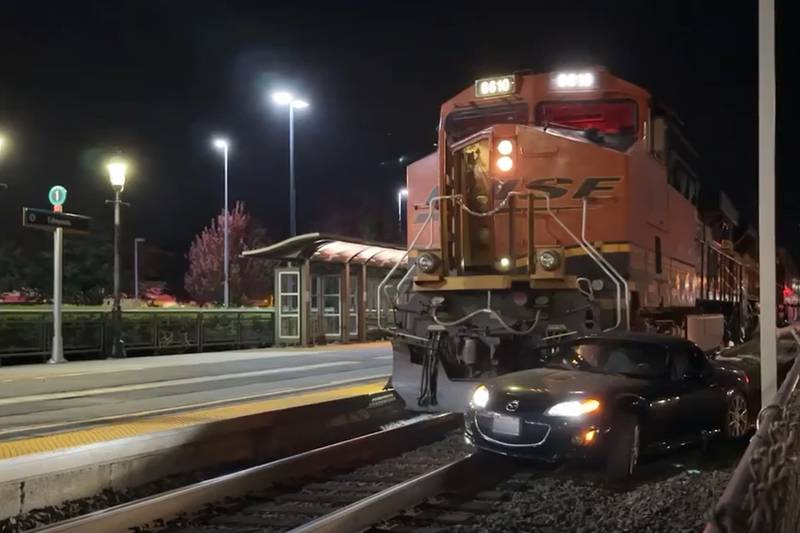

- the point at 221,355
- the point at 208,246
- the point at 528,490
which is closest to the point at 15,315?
the point at 221,355

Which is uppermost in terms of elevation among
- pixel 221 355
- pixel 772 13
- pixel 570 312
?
pixel 772 13

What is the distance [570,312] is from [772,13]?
435 cm

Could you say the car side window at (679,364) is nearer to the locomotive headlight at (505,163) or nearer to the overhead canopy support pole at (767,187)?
the overhead canopy support pole at (767,187)

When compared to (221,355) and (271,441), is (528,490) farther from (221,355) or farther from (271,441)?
(221,355)

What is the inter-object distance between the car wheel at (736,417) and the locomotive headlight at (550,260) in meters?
2.46

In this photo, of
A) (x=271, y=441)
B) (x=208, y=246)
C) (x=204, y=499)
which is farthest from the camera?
(x=208, y=246)

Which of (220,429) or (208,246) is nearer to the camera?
(220,429)

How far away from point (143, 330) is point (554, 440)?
18433 mm

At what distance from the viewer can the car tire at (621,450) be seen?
7.41m

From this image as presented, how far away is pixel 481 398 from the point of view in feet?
26.8

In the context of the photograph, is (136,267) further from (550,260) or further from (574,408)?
(574,408)

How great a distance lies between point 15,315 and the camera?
20234 mm

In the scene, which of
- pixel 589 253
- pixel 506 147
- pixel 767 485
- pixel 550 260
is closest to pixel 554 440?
pixel 550 260

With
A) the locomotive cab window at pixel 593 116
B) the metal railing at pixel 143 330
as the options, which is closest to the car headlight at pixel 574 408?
the locomotive cab window at pixel 593 116
